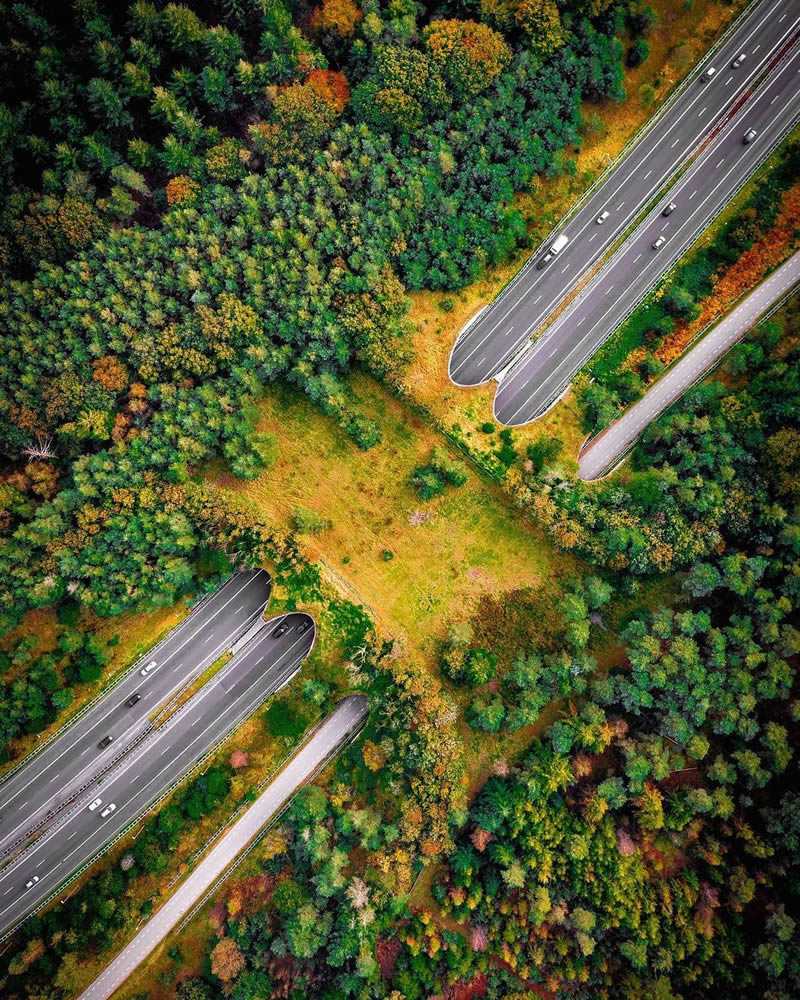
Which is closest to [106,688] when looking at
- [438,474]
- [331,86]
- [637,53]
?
[438,474]

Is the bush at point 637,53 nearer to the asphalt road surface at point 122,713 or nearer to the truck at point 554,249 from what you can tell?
the truck at point 554,249

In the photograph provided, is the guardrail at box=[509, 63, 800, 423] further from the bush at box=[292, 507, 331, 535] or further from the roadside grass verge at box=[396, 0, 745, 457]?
the bush at box=[292, 507, 331, 535]

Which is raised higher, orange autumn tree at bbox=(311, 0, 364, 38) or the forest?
orange autumn tree at bbox=(311, 0, 364, 38)

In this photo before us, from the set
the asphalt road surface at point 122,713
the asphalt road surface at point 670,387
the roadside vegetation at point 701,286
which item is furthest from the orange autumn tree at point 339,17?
the asphalt road surface at point 122,713

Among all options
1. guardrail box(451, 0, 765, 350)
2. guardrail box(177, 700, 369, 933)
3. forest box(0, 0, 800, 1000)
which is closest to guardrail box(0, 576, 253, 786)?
forest box(0, 0, 800, 1000)

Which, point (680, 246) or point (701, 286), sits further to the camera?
point (680, 246)

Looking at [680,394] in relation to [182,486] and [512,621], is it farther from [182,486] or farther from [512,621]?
[182,486]

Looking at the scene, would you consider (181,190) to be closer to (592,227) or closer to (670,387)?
(592,227)
